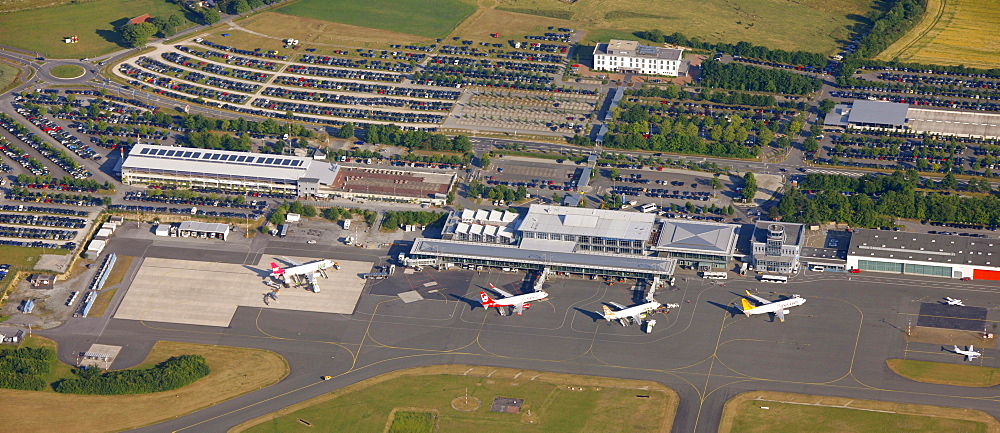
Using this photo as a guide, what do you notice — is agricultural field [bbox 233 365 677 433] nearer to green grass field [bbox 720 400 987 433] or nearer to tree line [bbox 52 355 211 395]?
green grass field [bbox 720 400 987 433]

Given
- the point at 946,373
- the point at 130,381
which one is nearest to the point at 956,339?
the point at 946,373

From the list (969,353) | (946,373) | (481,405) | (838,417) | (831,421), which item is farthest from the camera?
(969,353)

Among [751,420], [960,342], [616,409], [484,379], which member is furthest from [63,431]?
[960,342]

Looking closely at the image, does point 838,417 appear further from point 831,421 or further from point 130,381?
point 130,381

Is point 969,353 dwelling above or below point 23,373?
above

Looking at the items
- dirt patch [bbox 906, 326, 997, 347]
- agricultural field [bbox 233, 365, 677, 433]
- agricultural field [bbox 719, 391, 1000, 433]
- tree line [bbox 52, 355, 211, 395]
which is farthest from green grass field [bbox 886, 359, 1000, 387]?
tree line [bbox 52, 355, 211, 395]

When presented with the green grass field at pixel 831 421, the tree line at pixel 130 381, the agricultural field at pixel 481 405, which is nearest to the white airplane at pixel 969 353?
the green grass field at pixel 831 421

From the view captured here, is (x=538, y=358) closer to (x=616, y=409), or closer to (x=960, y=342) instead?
(x=616, y=409)
